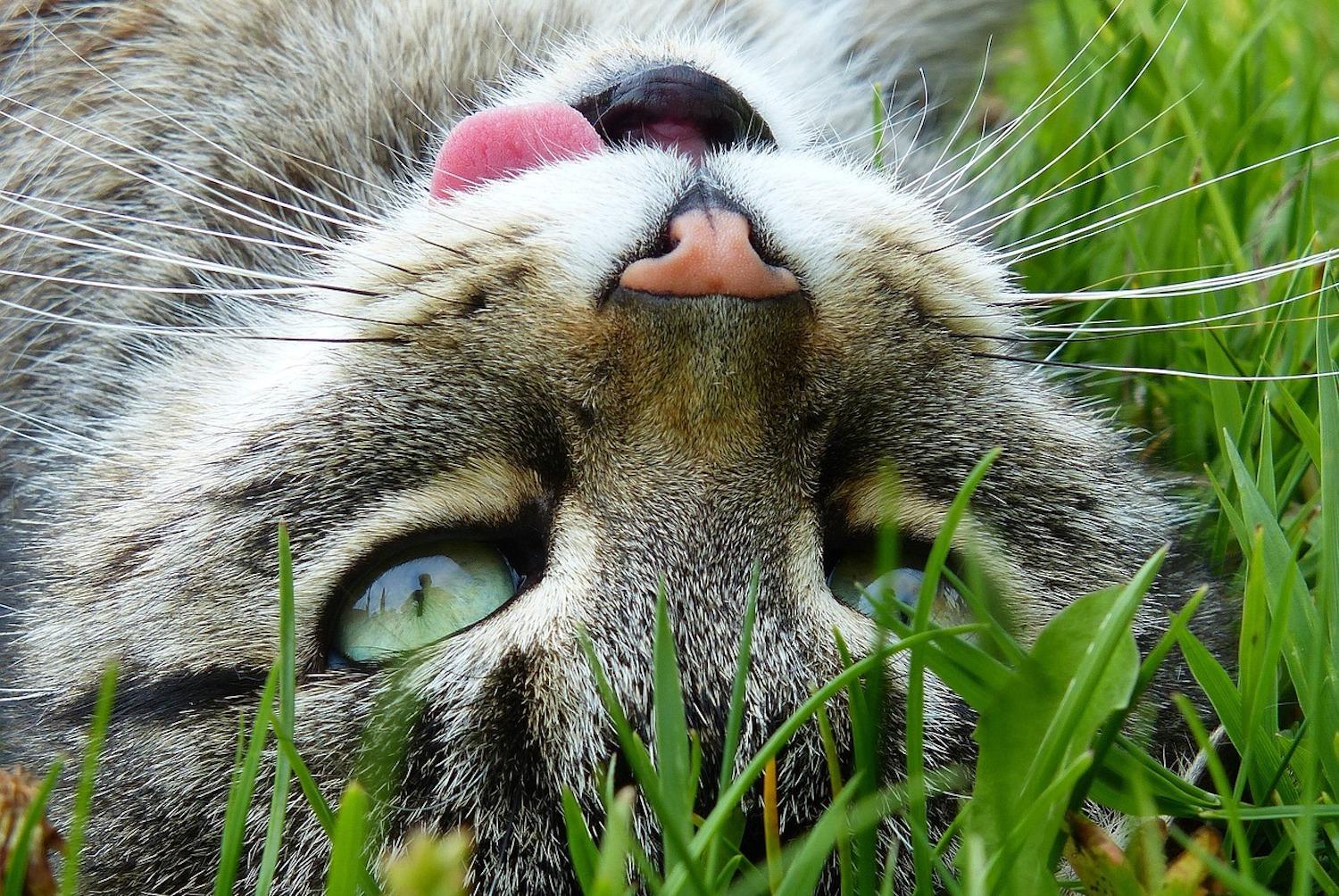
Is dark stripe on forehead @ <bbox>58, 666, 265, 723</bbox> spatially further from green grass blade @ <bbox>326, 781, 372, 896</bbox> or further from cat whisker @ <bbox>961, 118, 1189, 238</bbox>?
cat whisker @ <bbox>961, 118, 1189, 238</bbox>

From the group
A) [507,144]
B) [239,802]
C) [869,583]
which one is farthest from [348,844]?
[507,144]

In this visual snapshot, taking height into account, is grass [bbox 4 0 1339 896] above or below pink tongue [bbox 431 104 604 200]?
below

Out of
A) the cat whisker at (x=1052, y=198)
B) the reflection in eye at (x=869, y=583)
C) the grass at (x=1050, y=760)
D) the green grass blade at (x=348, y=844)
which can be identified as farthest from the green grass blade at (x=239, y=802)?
the cat whisker at (x=1052, y=198)

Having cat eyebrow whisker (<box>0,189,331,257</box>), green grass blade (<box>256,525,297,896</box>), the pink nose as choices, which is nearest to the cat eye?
the pink nose

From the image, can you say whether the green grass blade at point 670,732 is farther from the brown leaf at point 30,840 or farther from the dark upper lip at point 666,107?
the dark upper lip at point 666,107

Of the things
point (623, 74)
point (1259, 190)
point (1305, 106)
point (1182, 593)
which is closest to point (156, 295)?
point (623, 74)

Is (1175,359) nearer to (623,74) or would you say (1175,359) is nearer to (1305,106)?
(1305,106)

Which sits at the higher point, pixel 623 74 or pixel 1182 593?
pixel 623 74
